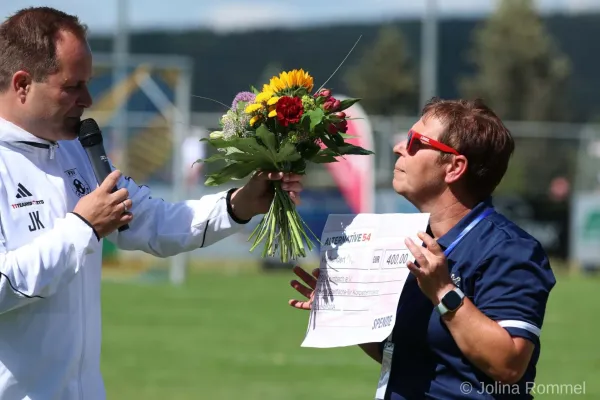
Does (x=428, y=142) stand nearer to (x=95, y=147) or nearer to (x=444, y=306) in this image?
(x=444, y=306)

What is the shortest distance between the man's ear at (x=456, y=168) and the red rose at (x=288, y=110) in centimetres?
61

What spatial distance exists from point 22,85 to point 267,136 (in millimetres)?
950

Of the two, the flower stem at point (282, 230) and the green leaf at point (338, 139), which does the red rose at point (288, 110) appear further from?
the flower stem at point (282, 230)

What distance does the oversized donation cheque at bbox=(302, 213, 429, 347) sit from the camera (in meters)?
4.18

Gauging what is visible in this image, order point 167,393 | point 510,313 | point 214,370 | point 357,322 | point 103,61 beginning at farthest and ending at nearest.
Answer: point 103,61 < point 214,370 < point 167,393 < point 357,322 < point 510,313

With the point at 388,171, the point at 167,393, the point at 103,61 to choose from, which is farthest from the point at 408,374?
the point at 388,171

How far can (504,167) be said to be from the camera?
4375mm

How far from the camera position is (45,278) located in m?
4.07

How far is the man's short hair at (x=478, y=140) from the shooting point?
4297mm

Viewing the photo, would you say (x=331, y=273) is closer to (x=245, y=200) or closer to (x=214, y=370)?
(x=245, y=200)

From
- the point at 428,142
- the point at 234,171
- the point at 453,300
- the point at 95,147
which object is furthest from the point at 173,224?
the point at 453,300

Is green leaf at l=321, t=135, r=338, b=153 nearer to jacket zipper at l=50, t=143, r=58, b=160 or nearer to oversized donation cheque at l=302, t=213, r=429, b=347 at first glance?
oversized donation cheque at l=302, t=213, r=429, b=347

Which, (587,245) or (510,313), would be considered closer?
(510,313)

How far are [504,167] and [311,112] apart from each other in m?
0.77
